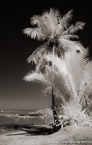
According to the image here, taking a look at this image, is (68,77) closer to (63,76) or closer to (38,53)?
(63,76)

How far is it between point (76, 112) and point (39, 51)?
7.04 metres

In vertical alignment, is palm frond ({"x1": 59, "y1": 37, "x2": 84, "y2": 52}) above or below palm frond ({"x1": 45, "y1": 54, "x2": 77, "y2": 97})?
above

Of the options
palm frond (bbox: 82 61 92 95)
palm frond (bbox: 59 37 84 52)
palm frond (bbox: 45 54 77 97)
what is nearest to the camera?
palm frond (bbox: 82 61 92 95)

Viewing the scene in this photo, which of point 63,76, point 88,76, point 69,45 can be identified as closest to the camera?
point 88,76

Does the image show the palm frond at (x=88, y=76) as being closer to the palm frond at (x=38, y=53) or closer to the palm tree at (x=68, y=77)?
the palm tree at (x=68, y=77)

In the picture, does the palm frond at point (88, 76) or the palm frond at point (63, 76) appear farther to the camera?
the palm frond at point (63, 76)

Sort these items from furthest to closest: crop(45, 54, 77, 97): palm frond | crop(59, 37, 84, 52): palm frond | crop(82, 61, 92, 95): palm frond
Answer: crop(59, 37, 84, 52): palm frond
crop(45, 54, 77, 97): palm frond
crop(82, 61, 92, 95): palm frond

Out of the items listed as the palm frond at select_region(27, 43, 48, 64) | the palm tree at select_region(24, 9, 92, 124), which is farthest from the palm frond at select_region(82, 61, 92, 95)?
the palm frond at select_region(27, 43, 48, 64)

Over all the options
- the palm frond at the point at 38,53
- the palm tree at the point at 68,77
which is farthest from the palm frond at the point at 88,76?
the palm frond at the point at 38,53

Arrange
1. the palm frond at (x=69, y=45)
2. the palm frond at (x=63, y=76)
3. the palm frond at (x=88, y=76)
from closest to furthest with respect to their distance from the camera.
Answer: the palm frond at (x=88, y=76), the palm frond at (x=63, y=76), the palm frond at (x=69, y=45)

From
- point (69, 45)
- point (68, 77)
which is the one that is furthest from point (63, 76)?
point (69, 45)

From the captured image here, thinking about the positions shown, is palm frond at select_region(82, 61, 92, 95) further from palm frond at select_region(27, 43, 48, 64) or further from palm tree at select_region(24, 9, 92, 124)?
palm frond at select_region(27, 43, 48, 64)

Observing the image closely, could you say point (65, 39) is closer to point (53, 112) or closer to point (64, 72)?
point (64, 72)

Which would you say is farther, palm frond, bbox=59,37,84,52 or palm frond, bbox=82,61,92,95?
palm frond, bbox=59,37,84,52
